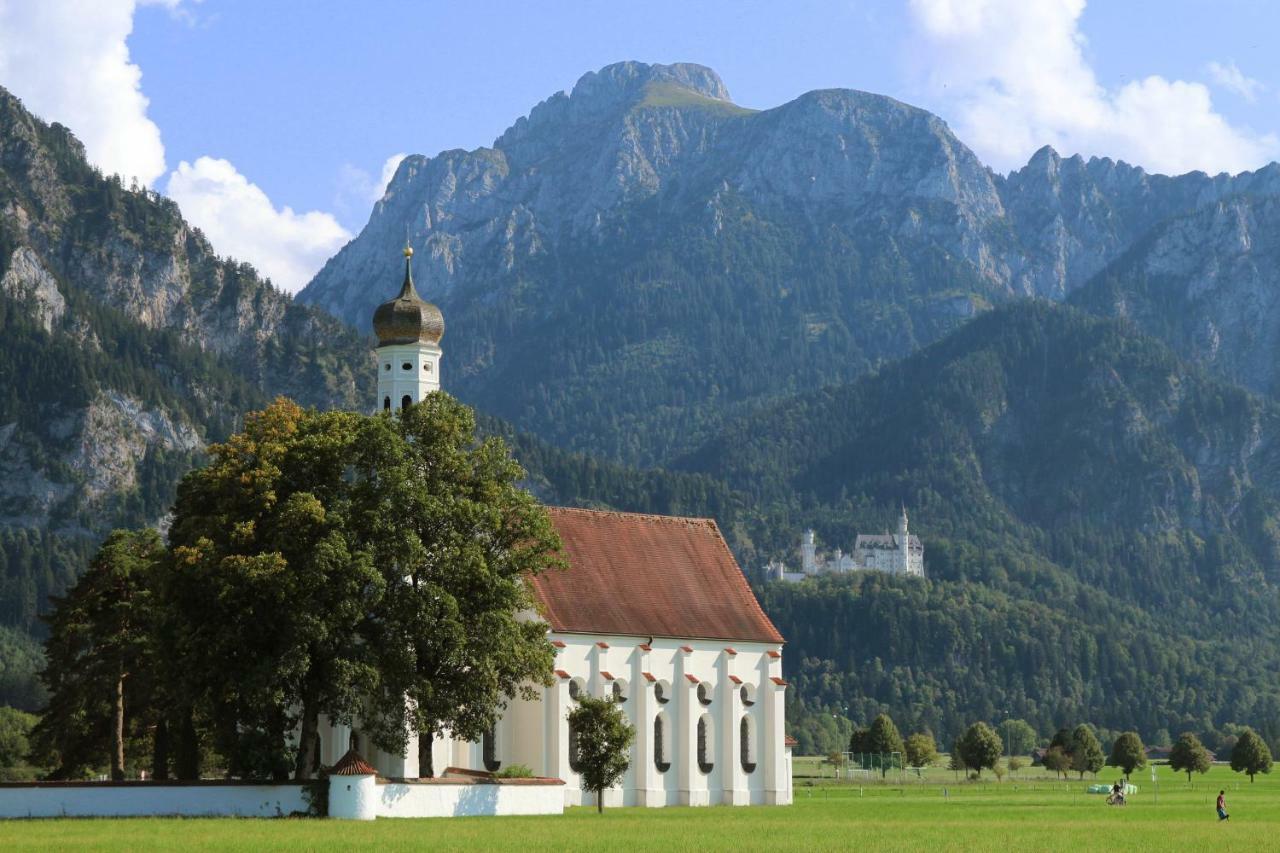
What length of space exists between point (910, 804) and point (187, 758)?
3514 centimetres

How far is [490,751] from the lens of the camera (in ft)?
297

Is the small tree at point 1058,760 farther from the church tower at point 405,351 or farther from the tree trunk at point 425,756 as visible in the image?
the tree trunk at point 425,756

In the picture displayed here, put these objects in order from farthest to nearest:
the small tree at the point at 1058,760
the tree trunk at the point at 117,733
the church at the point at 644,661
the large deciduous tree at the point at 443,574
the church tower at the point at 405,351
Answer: the small tree at the point at 1058,760, the church tower at the point at 405,351, the church at the point at 644,661, the tree trunk at the point at 117,733, the large deciduous tree at the point at 443,574

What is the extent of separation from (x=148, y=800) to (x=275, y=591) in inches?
343

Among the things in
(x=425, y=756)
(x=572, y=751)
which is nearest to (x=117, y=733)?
(x=425, y=756)

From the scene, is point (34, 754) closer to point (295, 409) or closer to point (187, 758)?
point (187, 758)

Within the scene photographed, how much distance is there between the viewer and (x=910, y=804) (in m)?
99.6

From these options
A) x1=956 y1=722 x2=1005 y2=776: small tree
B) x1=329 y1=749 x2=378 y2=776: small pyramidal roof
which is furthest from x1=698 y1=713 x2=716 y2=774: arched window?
x1=956 y1=722 x2=1005 y2=776: small tree

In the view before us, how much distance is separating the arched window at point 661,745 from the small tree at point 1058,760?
248 feet

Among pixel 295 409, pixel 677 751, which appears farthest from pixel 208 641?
pixel 677 751

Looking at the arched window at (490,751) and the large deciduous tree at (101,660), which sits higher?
A: the large deciduous tree at (101,660)

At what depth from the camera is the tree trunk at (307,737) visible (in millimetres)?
78938

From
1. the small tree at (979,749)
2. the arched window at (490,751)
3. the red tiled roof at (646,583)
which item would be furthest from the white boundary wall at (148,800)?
the small tree at (979,749)

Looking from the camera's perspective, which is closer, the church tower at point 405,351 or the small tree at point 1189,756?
the church tower at point 405,351
